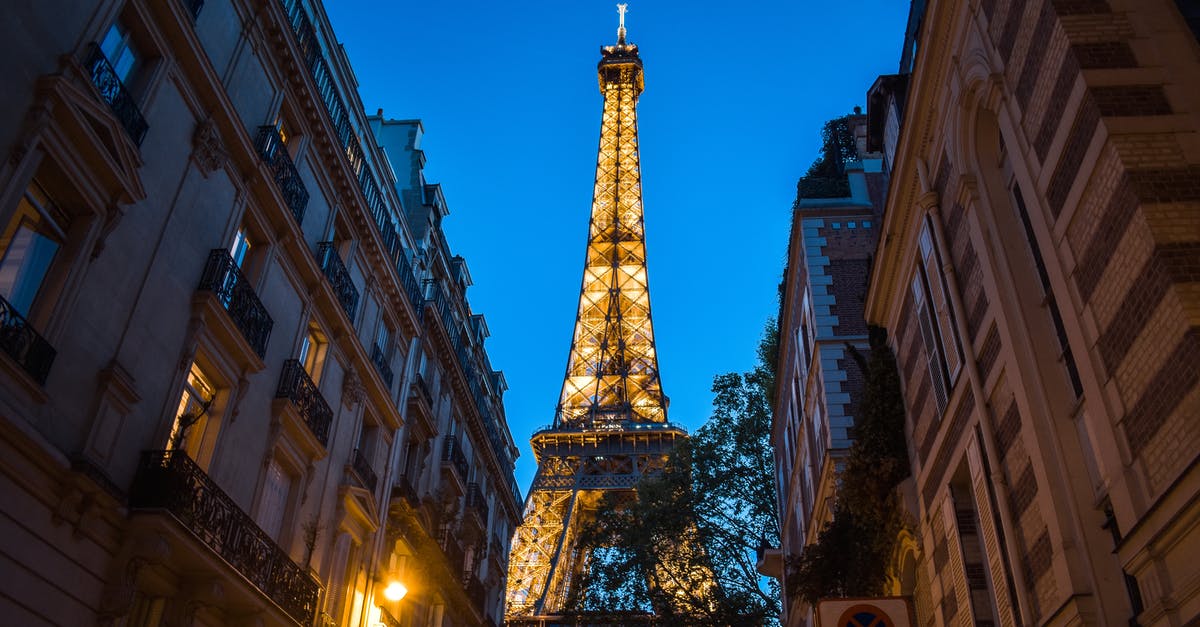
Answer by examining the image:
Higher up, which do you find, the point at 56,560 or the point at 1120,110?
the point at 1120,110

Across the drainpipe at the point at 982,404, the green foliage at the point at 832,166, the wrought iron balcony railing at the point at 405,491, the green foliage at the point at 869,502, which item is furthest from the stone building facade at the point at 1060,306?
the wrought iron balcony railing at the point at 405,491

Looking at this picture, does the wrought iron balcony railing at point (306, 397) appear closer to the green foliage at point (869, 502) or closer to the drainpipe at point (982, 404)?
the green foliage at point (869, 502)

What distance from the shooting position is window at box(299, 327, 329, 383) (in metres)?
19.7

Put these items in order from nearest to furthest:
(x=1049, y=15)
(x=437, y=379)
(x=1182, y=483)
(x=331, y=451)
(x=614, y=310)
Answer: (x=1182, y=483) < (x=1049, y=15) < (x=331, y=451) < (x=437, y=379) < (x=614, y=310)

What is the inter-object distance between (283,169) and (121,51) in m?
4.93

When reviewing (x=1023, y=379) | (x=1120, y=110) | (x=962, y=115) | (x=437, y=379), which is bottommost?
(x=1023, y=379)

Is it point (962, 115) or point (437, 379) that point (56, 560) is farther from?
point (437, 379)

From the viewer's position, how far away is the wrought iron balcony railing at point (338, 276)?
20.0 metres

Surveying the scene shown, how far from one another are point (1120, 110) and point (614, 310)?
276 feet

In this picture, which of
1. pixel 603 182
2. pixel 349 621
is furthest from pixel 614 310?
pixel 349 621

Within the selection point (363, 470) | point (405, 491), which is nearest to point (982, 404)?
point (363, 470)

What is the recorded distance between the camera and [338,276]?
20.7m

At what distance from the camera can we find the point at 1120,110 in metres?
8.40

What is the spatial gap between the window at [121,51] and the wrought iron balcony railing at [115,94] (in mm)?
257
